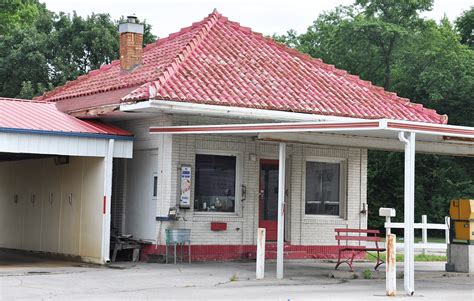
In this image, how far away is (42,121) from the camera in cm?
1994

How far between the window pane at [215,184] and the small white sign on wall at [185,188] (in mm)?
403

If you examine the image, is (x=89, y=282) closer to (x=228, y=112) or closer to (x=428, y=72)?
(x=228, y=112)

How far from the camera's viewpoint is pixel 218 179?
834 inches

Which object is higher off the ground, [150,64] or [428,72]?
[428,72]

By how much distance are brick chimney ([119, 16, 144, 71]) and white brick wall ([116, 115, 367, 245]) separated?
1.67 meters

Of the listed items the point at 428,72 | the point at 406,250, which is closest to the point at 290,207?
the point at 406,250

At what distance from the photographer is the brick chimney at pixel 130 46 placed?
22469mm

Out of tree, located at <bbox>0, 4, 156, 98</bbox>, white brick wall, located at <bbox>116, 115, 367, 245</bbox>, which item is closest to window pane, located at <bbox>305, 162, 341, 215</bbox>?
white brick wall, located at <bbox>116, 115, 367, 245</bbox>

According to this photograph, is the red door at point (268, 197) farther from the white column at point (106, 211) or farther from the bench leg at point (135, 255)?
the white column at point (106, 211)

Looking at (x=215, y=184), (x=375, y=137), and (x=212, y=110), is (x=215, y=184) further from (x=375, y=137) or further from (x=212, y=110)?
(x=375, y=137)

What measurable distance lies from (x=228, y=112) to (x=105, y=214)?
3421 mm

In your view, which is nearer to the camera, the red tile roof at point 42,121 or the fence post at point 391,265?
the fence post at point 391,265

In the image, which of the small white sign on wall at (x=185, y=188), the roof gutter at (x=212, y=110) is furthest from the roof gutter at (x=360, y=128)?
the small white sign on wall at (x=185, y=188)

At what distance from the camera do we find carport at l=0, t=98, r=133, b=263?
1919cm
